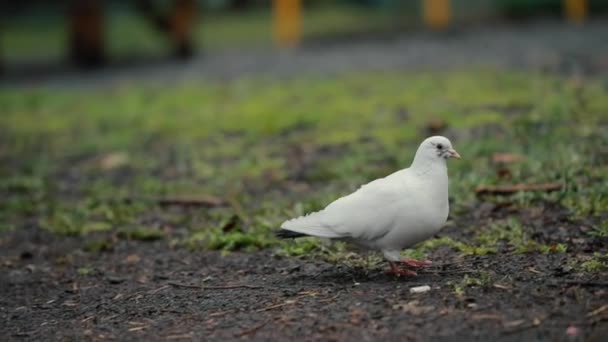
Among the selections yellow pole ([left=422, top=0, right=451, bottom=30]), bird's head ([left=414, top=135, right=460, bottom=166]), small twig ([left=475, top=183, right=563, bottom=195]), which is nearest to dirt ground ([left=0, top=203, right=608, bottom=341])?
small twig ([left=475, top=183, right=563, bottom=195])

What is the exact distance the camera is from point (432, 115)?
855 cm

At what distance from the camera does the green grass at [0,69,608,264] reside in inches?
239

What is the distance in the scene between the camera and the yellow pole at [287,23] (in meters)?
15.2

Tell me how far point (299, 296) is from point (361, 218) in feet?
1.55

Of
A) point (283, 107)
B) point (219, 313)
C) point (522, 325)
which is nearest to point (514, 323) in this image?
point (522, 325)

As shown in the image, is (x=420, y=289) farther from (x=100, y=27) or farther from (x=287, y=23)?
(x=287, y=23)

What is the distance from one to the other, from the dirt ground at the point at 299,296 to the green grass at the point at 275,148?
0.21 meters

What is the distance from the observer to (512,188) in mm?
5824

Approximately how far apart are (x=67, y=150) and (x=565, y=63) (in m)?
5.64

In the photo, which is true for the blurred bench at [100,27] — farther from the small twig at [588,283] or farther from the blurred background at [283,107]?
the small twig at [588,283]

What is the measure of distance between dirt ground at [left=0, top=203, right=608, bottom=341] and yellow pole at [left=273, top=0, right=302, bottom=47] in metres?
9.69

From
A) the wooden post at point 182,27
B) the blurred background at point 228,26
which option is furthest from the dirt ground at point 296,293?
the blurred background at point 228,26

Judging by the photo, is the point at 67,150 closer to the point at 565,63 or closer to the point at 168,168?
the point at 168,168

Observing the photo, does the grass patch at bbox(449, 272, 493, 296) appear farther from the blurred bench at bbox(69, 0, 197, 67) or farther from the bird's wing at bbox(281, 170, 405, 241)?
the blurred bench at bbox(69, 0, 197, 67)
